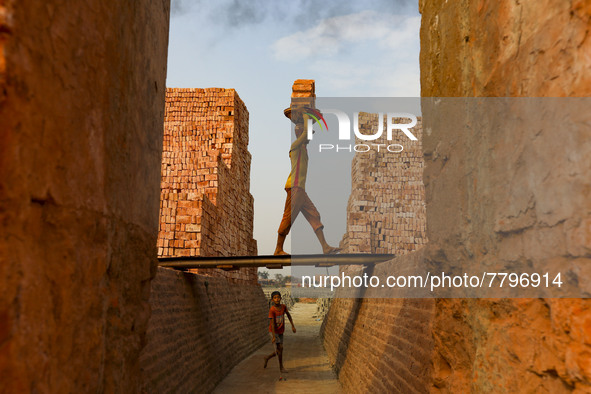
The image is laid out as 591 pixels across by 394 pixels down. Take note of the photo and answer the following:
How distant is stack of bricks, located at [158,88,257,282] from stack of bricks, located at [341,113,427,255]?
440cm

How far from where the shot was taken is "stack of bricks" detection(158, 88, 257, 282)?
1039 centimetres

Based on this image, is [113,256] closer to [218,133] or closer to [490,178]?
[490,178]

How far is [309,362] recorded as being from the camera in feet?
38.2

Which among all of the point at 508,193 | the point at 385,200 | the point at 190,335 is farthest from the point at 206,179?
the point at 508,193

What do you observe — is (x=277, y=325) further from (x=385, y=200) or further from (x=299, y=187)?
(x=385, y=200)

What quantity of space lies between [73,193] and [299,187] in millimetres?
6607

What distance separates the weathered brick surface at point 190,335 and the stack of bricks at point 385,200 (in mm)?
7571

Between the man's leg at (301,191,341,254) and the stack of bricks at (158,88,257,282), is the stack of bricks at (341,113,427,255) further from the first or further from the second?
the man's leg at (301,191,341,254)

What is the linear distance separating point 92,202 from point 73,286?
35 centimetres

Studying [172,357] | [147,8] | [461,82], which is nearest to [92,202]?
[147,8]

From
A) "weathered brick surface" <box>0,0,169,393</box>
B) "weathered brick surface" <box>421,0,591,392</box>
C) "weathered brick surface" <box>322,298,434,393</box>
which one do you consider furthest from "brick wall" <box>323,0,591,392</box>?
"weathered brick surface" <box>322,298,434,393</box>

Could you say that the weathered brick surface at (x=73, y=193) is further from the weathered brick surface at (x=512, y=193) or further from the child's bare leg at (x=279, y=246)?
the child's bare leg at (x=279, y=246)

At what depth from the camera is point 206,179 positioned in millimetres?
12344

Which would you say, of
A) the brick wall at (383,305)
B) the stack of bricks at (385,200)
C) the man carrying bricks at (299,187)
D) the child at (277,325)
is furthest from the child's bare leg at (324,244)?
the stack of bricks at (385,200)
